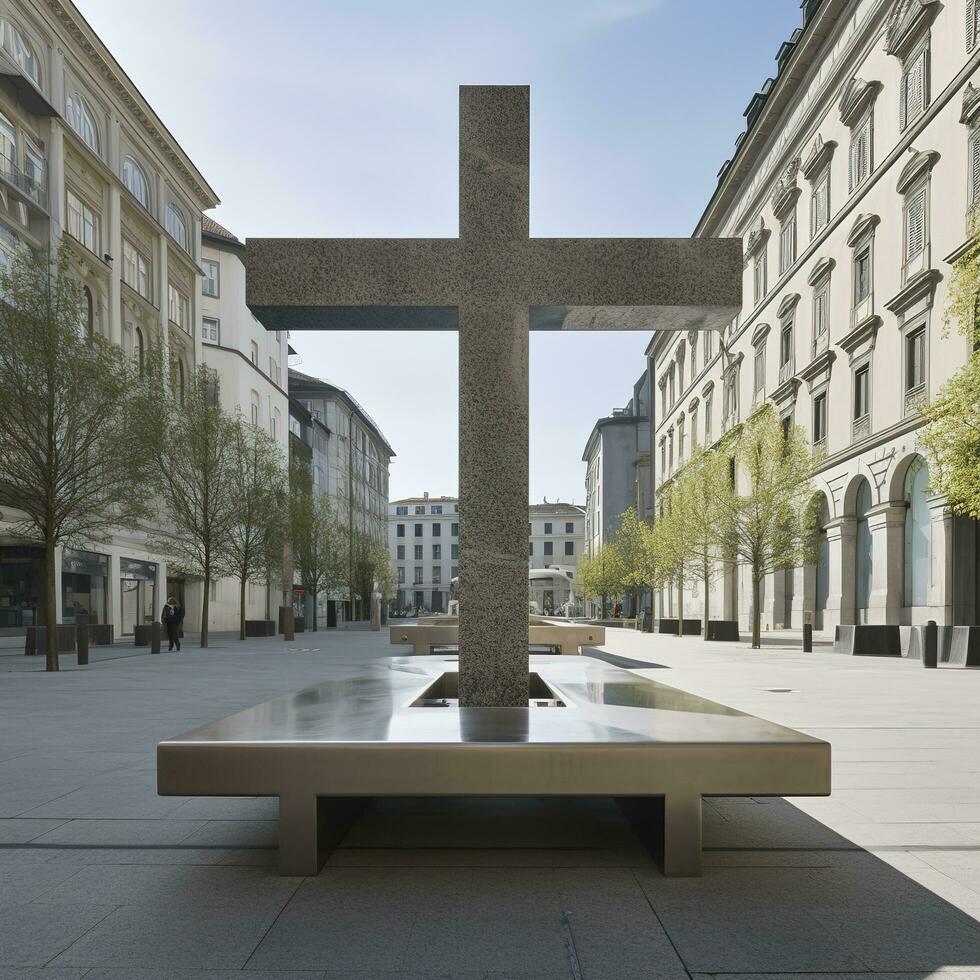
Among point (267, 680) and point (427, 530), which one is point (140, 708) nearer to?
point (267, 680)

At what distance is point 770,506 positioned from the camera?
102 feet

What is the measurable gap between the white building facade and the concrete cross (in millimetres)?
20872

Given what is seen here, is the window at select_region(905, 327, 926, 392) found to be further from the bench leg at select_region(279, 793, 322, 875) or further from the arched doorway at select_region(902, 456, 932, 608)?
the bench leg at select_region(279, 793, 322, 875)

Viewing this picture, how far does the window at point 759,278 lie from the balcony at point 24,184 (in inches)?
1143

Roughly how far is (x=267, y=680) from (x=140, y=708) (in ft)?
14.5

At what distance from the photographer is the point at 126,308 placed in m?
35.4

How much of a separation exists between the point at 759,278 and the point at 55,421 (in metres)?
33.4

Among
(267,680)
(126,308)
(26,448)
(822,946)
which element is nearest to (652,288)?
(822,946)

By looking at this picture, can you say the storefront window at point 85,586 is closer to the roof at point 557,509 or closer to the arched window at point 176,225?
the arched window at point 176,225

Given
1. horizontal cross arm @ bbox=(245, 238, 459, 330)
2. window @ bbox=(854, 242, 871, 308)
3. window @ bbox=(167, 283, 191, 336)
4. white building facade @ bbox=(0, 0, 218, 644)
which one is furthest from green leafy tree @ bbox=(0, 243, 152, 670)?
window @ bbox=(854, 242, 871, 308)

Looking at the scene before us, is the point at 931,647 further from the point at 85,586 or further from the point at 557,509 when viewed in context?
the point at 557,509

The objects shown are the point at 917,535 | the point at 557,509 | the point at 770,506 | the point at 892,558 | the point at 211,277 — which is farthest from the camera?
the point at 557,509

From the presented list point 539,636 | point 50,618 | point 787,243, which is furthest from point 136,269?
point 539,636

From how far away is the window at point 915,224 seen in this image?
88.3 ft
